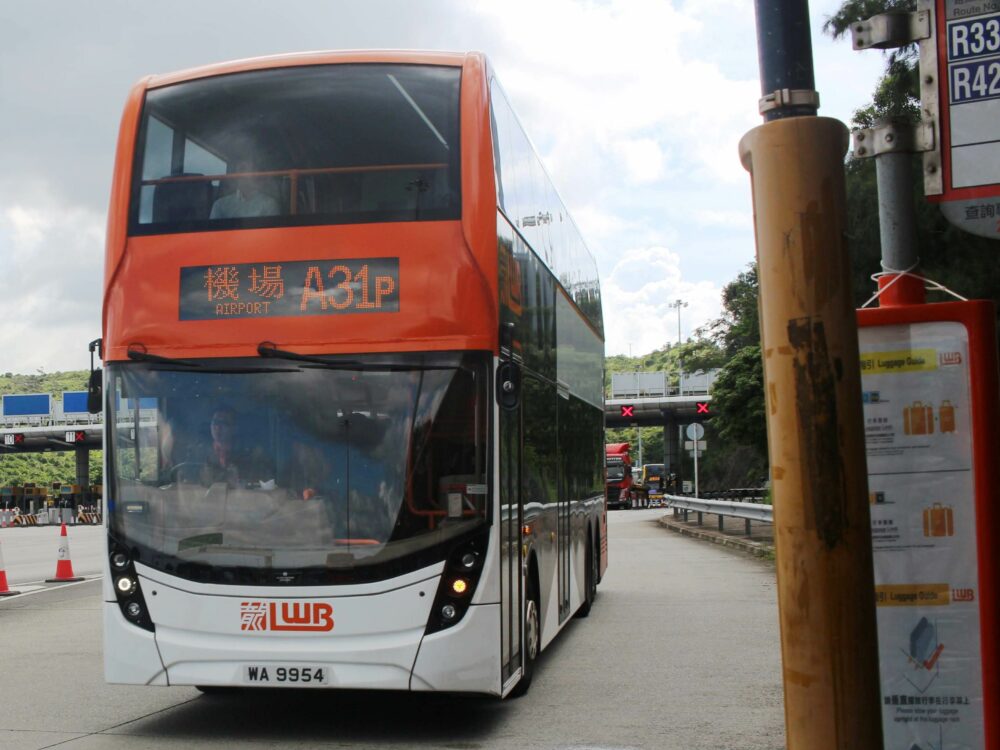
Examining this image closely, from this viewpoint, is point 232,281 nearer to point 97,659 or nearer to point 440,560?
point 440,560

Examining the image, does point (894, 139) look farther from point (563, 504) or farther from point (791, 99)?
point (563, 504)

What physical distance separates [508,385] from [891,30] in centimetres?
393

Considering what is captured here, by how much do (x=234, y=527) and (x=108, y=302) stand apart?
68.3 inches

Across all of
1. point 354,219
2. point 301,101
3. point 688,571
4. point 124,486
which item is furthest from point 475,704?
point 688,571

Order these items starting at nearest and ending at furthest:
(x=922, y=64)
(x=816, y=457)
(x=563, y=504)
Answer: (x=816, y=457) → (x=922, y=64) → (x=563, y=504)

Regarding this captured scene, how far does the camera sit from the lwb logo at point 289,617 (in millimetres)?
7590

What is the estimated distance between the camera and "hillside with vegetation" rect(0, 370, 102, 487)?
14288cm

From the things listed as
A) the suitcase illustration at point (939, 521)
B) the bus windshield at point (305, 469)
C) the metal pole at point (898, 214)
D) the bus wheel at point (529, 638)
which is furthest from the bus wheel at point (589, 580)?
the metal pole at point (898, 214)

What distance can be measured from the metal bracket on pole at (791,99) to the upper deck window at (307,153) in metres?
4.51

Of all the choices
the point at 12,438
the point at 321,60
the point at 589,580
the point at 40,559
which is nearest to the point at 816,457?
the point at 321,60

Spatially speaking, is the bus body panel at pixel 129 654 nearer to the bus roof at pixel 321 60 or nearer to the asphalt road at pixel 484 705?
the asphalt road at pixel 484 705

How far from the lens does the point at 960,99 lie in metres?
4.11

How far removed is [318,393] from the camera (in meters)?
7.89

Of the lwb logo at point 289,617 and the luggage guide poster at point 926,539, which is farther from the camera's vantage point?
the lwb logo at point 289,617
